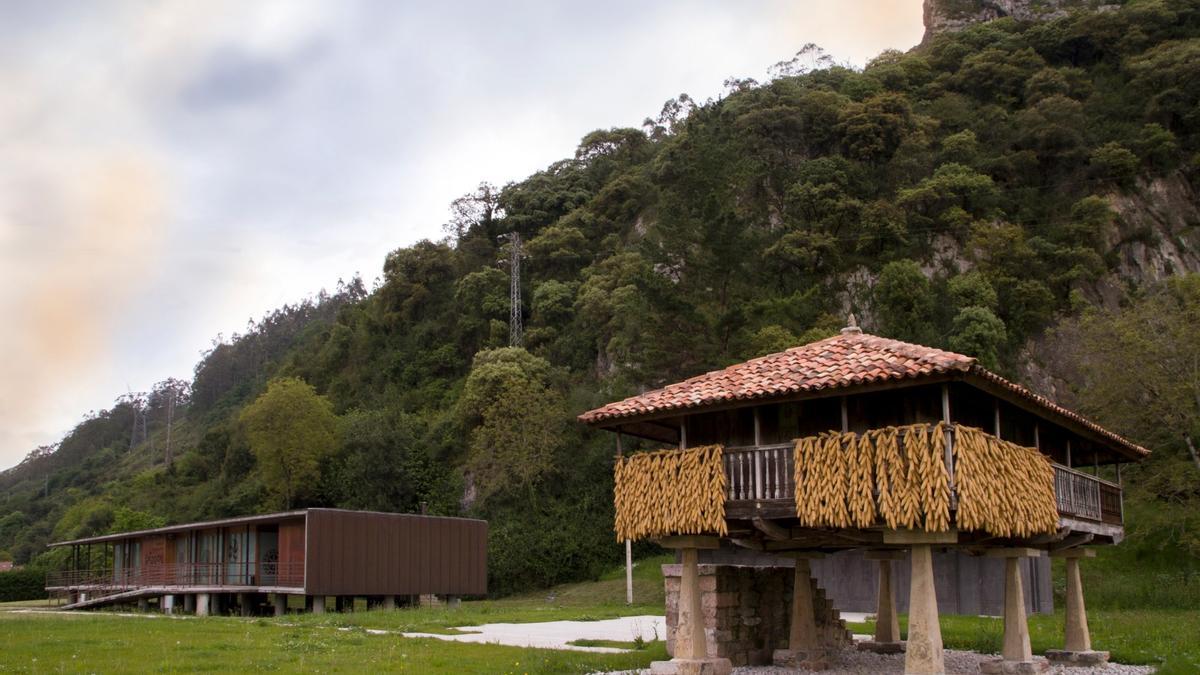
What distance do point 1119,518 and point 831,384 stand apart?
11.1m

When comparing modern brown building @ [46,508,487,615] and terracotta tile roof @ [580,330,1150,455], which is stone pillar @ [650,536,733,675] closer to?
terracotta tile roof @ [580,330,1150,455]

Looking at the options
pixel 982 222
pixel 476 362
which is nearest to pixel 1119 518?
pixel 982 222

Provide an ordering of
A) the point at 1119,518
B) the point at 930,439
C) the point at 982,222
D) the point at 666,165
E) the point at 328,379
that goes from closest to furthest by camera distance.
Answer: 1. the point at 930,439
2. the point at 1119,518
3. the point at 982,222
4. the point at 666,165
5. the point at 328,379

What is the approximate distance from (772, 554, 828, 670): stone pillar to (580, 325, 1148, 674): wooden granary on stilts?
3 centimetres

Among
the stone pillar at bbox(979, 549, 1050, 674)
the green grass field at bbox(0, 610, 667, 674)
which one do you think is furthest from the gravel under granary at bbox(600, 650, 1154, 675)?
the green grass field at bbox(0, 610, 667, 674)

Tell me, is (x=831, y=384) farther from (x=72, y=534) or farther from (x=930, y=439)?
(x=72, y=534)

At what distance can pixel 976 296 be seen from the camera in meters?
46.4

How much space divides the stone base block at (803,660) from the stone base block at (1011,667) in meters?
2.75

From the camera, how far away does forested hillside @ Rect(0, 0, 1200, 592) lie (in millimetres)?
47406

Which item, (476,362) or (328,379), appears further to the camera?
(328,379)

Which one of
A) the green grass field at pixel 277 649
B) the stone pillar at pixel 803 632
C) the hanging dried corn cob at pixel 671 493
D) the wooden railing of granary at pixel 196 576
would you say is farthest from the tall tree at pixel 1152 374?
the wooden railing of granary at pixel 196 576

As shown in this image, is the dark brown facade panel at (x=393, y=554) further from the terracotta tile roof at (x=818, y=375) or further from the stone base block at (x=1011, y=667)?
the stone base block at (x=1011, y=667)

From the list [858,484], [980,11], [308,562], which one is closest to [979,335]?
[308,562]

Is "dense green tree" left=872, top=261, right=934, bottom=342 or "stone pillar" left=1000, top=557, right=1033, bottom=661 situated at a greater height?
"dense green tree" left=872, top=261, right=934, bottom=342
